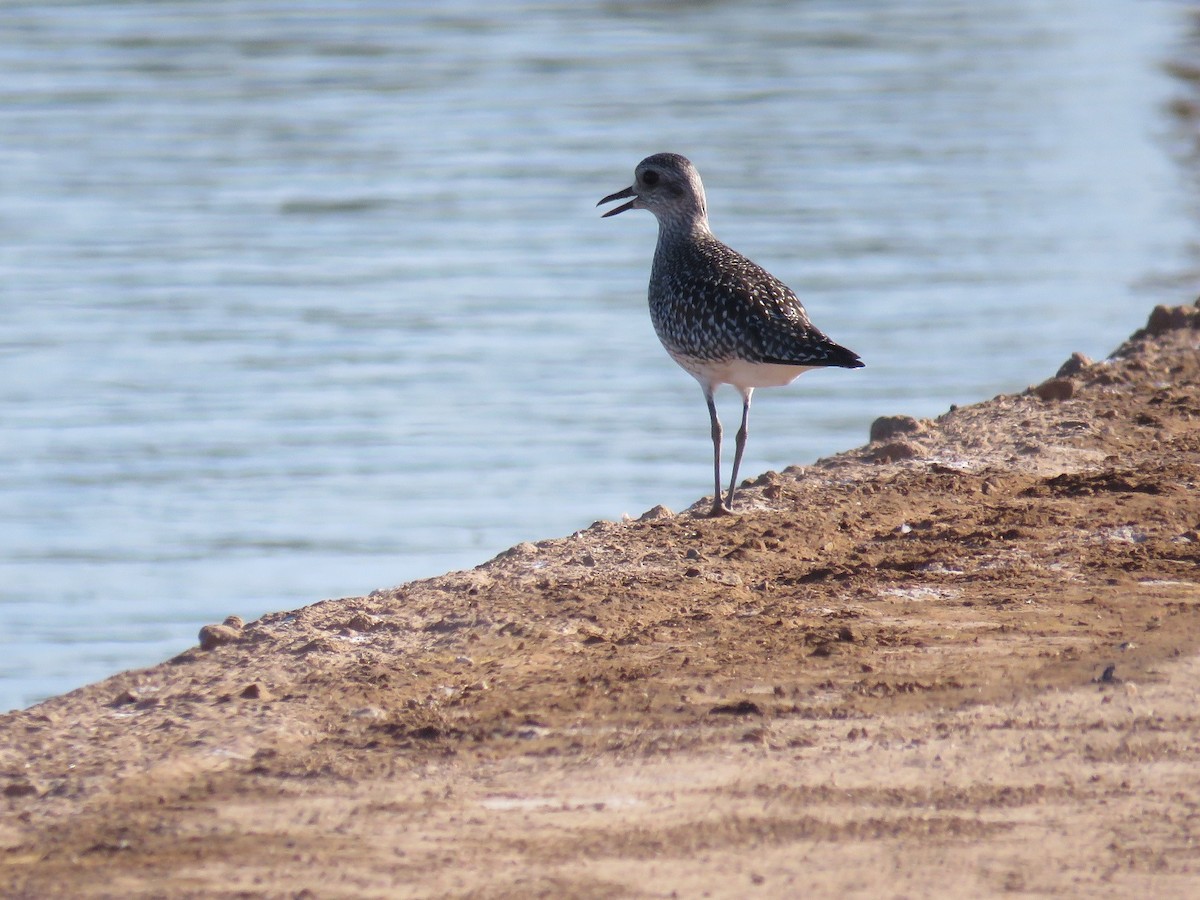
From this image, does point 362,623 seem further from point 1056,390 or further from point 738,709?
point 1056,390

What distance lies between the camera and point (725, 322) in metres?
7.55

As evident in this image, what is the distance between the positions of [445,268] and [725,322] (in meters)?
8.68

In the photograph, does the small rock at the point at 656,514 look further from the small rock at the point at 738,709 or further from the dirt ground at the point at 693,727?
the small rock at the point at 738,709

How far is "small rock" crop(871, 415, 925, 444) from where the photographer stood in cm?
864

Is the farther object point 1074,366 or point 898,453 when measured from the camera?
point 1074,366

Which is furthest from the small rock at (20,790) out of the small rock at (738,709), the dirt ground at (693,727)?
the small rock at (738,709)

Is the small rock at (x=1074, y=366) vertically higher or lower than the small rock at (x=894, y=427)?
higher

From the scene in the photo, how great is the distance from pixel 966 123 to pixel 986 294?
891 centimetres

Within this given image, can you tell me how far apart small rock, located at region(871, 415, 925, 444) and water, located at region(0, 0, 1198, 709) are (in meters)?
1.98

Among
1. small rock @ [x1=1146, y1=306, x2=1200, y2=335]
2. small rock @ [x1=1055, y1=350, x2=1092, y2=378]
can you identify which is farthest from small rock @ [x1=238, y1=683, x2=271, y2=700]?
small rock @ [x1=1146, y1=306, x2=1200, y2=335]

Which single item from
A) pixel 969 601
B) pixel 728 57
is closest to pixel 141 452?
pixel 969 601

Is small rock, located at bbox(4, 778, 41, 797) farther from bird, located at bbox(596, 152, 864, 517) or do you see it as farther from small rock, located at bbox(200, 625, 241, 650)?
bird, located at bbox(596, 152, 864, 517)

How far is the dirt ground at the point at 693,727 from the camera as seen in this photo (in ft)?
14.3

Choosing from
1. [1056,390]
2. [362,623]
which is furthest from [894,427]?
[362,623]
